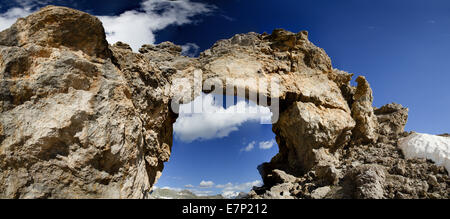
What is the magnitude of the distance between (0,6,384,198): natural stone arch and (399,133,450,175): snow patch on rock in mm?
2525

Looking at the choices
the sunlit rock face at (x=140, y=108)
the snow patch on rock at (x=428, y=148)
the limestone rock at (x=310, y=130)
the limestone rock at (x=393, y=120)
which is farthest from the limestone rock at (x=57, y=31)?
the limestone rock at (x=393, y=120)

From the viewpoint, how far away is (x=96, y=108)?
613 cm

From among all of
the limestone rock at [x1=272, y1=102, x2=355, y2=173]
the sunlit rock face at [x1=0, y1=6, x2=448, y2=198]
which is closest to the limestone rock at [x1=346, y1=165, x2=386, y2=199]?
the sunlit rock face at [x1=0, y1=6, x2=448, y2=198]

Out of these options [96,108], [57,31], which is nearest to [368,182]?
[96,108]

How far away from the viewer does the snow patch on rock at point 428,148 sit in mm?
8328

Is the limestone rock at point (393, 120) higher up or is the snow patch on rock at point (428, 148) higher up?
the limestone rock at point (393, 120)

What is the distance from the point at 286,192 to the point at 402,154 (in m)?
4.94

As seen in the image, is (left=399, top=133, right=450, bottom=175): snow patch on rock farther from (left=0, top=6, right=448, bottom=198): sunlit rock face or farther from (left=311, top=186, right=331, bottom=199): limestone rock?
(left=311, top=186, right=331, bottom=199): limestone rock

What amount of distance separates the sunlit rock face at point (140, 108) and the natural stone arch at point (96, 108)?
0.08 ft

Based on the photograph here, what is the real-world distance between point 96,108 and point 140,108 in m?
1.65

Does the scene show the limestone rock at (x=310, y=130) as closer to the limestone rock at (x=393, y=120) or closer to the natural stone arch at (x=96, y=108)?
the natural stone arch at (x=96, y=108)

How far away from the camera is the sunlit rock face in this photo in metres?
5.55
